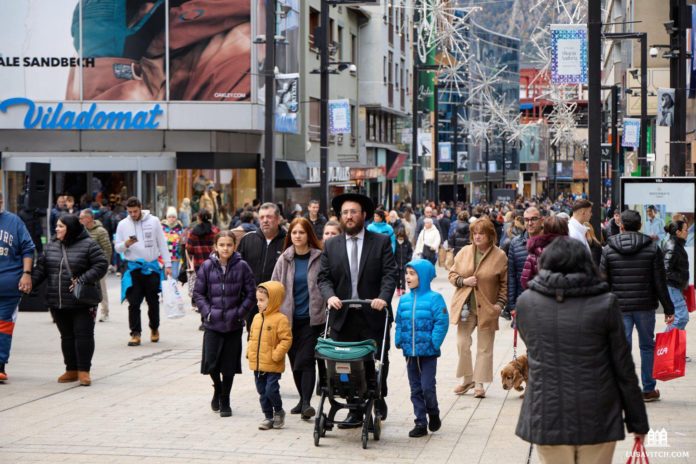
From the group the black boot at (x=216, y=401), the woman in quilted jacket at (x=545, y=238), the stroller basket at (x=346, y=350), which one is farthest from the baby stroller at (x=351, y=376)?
the woman in quilted jacket at (x=545, y=238)

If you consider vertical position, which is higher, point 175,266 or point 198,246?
point 198,246

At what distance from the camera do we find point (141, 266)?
627 inches

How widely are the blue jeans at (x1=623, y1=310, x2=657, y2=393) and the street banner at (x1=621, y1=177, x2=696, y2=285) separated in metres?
3.30

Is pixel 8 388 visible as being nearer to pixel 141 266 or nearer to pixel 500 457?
pixel 141 266

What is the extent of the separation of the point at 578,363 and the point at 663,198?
29.4 feet

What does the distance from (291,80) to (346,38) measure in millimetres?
27383

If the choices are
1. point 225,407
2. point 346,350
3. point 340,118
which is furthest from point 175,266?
point 340,118

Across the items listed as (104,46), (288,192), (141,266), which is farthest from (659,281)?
(288,192)

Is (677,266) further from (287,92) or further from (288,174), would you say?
(288,174)

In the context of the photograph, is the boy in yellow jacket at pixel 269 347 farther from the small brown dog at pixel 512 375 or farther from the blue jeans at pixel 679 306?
the blue jeans at pixel 679 306

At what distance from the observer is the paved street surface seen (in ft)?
28.7

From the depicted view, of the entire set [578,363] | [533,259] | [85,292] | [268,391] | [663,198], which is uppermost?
[663,198]

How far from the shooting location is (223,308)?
1051cm

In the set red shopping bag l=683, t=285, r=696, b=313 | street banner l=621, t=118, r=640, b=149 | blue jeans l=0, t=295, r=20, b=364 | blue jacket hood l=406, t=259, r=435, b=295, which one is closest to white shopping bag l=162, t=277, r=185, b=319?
blue jeans l=0, t=295, r=20, b=364
